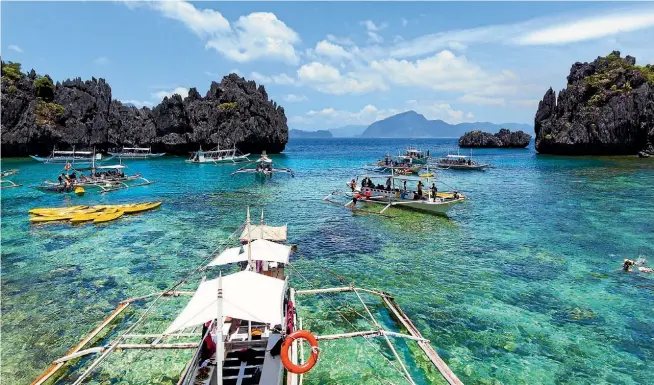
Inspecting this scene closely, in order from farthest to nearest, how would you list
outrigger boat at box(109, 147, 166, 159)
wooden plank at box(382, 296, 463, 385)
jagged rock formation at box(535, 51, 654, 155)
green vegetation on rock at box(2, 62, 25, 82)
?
outrigger boat at box(109, 147, 166, 159), green vegetation on rock at box(2, 62, 25, 82), jagged rock formation at box(535, 51, 654, 155), wooden plank at box(382, 296, 463, 385)

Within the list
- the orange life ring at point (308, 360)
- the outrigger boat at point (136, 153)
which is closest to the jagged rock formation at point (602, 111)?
the orange life ring at point (308, 360)

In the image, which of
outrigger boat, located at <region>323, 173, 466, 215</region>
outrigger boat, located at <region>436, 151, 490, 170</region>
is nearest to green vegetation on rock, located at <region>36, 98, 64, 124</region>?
outrigger boat, located at <region>323, 173, 466, 215</region>

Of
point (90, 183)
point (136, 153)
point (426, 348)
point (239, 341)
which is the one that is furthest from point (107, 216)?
point (136, 153)

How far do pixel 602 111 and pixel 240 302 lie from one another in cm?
12549

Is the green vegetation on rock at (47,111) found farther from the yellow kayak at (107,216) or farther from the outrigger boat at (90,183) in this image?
A: the yellow kayak at (107,216)

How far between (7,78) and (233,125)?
61528 millimetres

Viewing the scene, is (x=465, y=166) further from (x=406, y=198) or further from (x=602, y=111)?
(x=602, y=111)

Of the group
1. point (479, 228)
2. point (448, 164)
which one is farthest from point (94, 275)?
point (448, 164)

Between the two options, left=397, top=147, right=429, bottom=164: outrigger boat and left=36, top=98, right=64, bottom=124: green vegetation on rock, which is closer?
left=397, top=147, right=429, bottom=164: outrigger boat

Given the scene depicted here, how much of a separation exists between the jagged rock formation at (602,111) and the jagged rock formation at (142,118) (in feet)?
299

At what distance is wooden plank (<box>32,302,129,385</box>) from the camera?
465 inches

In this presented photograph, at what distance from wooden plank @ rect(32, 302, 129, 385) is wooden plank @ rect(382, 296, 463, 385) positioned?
11975 millimetres

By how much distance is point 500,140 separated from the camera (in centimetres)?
17800

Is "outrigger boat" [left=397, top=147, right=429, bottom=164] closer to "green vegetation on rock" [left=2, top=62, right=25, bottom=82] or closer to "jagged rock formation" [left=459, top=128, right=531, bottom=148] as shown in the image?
"jagged rock formation" [left=459, top=128, right=531, bottom=148]
